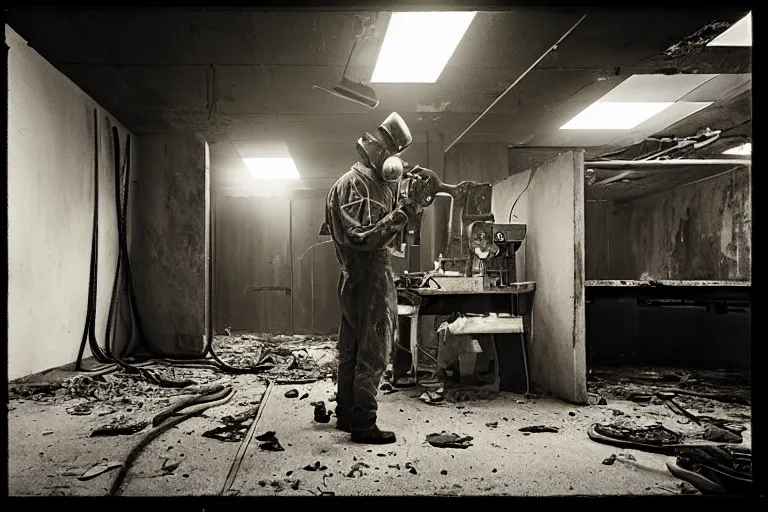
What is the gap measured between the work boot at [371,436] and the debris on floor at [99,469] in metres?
1.34

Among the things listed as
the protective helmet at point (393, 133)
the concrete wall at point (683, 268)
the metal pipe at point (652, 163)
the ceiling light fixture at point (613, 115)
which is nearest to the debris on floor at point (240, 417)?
the protective helmet at point (393, 133)

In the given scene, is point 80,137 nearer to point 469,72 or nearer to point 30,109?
point 30,109

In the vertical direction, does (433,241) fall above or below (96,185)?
below

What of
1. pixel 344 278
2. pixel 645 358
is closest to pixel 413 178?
pixel 344 278

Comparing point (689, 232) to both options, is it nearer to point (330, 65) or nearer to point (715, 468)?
point (330, 65)

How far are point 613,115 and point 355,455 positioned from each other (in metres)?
5.68

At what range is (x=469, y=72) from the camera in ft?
17.4

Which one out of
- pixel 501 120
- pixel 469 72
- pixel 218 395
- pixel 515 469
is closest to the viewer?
pixel 515 469

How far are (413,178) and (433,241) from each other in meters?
3.79

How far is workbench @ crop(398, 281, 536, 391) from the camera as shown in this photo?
463cm

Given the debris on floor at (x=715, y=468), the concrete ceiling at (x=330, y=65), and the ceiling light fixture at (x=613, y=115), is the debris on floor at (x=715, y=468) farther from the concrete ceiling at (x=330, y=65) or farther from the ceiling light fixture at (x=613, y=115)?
the ceiling light fixture at (x=613, y=115)

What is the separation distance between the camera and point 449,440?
3.34 m

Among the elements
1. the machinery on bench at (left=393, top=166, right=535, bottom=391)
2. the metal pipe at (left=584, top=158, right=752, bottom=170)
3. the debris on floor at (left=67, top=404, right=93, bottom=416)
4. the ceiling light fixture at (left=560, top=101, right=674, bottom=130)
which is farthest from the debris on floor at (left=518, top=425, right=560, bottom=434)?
the ceiling light fixture at (left=560, top=101, right=674, bottom=130)

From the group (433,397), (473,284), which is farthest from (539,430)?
(473,284)
